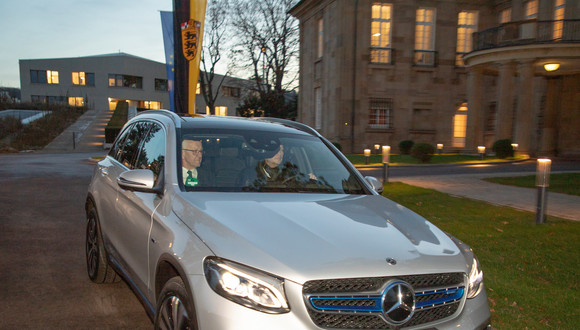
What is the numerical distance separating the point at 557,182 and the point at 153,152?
12.8 meters

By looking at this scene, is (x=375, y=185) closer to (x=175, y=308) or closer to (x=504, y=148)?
(x=175, y=308)

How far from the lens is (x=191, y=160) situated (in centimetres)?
A: 344

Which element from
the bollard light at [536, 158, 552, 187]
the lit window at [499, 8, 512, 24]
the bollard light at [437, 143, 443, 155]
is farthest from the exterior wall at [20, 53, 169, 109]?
the bollard light at [536, 158, 552, 187]

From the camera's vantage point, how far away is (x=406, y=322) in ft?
7.50

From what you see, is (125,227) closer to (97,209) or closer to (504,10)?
(97,209)

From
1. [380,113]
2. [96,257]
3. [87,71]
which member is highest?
[87,71]

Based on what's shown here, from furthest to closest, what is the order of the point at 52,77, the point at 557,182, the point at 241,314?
1. the point at 52,77
2. the point at 557,182
3. the point at 241,314

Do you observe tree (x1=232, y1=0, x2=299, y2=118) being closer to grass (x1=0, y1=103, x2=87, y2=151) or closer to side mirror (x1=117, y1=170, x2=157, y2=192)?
grass (x1=0, y1=103, x2=87, y2=151)

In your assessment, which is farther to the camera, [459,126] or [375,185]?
[459,126]

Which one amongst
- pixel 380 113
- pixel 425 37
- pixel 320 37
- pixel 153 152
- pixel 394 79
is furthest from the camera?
pixel 320 37

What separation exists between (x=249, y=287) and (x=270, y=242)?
0.27 m

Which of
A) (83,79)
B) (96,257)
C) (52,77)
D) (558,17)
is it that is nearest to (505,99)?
(558,17)

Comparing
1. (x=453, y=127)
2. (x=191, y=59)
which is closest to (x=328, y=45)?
(x=453, y=127)

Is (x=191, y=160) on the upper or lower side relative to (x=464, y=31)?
lower
